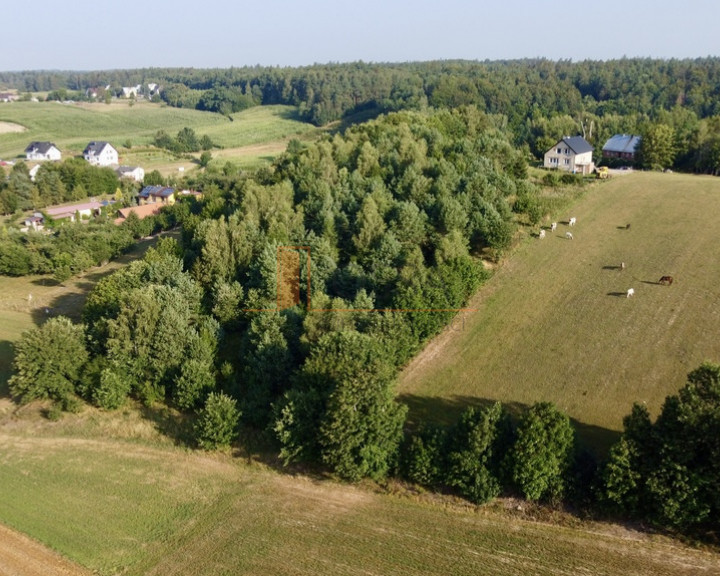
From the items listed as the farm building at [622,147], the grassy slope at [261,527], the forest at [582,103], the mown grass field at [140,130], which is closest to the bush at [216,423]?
the grassy slope at [261,527]

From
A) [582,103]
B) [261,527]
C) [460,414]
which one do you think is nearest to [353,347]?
[460,414]

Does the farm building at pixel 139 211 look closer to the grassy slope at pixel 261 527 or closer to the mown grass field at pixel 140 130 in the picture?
the mown grass field at pixel 140 130

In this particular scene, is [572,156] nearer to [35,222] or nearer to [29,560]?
[29,560]

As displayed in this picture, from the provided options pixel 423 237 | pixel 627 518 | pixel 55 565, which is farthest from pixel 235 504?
pixel 423 237

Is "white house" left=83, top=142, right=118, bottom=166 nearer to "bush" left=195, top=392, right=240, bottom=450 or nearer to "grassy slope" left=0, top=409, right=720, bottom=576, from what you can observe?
"grassy slope" left=0, top=409, right=720, bottom=576

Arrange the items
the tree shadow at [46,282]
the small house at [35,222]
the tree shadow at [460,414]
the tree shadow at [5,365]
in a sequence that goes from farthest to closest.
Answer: the small house at [35,222] < the tree shadow at [46,282] < the tree shadow at [5,365] < the tree shadow at [460,414]

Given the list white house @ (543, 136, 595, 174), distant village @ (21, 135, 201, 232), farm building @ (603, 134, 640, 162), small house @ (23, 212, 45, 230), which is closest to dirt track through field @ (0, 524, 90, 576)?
distant village @ (21, 135, 201, 232)

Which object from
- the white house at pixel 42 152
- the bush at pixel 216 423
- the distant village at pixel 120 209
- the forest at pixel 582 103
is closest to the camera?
the bush at pixel 216 423
